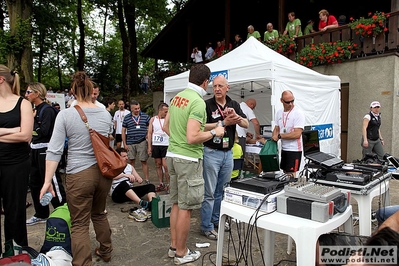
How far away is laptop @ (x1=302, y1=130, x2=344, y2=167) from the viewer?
282cm

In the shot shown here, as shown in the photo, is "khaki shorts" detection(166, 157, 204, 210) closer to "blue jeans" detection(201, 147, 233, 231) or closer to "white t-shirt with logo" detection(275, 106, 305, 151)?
"blue jeans" detection(201, 147, 233, 231)

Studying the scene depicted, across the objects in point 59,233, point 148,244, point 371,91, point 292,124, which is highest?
point 371,91

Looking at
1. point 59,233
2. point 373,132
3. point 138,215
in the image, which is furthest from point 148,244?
point 373,132

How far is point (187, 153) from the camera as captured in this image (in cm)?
273

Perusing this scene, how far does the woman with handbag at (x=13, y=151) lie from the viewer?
257cm

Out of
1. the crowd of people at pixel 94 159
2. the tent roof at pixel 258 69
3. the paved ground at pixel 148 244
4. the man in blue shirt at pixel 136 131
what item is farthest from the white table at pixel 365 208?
the man in blue shirt at pixel 136 131

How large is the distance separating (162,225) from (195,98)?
5.97 feet

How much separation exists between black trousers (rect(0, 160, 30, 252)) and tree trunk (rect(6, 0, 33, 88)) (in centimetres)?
687

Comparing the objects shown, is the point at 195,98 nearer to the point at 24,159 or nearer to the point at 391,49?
the point at 24,159

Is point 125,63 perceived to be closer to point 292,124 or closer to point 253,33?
point 253,33

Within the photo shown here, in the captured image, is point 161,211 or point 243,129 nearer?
point 161,211

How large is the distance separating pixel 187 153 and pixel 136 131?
331cm

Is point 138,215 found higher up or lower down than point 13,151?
lower down

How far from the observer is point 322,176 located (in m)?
2.59
